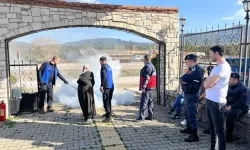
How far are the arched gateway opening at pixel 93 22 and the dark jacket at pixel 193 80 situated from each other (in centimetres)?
332

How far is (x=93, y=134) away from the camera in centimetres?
513

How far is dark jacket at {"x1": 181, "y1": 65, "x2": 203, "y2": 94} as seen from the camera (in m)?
4.45

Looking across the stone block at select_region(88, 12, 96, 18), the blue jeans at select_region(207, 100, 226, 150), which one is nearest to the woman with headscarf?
the stone block at select_region(88, 12, 96, 18)

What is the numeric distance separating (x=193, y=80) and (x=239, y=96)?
0.93 metres

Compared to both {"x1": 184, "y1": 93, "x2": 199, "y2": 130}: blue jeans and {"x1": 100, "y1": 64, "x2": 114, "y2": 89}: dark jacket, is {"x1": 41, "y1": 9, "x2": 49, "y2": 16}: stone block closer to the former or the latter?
{"x1": 100, "y1": 64, "x2": 114, "y2": 89}: dark jacket

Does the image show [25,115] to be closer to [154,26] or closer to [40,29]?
[40,29]

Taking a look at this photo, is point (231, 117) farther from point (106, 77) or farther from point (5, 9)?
point (5, 9)

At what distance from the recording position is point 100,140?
4758mm

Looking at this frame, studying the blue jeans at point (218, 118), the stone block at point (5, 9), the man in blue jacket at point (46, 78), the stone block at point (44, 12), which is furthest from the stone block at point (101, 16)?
the blue jeans at point (218, 118)

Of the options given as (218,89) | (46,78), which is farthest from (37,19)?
(218,89)

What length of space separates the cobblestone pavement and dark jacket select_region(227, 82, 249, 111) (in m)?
0.77

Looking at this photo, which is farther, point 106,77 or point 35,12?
point 35,12

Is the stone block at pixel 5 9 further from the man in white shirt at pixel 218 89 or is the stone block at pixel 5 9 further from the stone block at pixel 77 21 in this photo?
the man in white shirt at pixel 218 89

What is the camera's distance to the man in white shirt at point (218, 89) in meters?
3.48
